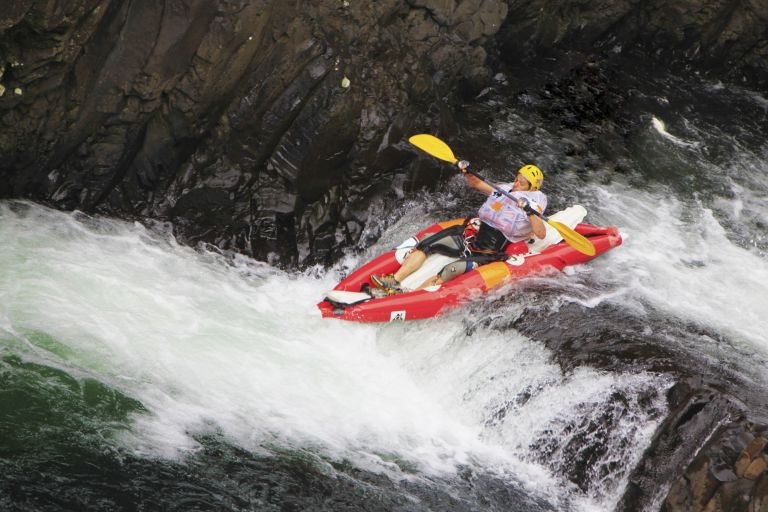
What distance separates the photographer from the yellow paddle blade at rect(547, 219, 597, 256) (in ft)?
25.0

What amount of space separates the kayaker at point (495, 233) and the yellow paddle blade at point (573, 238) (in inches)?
4.6

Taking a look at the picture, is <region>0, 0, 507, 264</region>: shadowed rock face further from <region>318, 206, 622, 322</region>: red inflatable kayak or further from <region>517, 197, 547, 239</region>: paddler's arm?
<region>517, 197, 547, 239</region>: paddler's arm

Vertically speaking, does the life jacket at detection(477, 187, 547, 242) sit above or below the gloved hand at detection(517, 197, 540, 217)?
below

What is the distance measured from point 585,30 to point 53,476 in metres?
9.51

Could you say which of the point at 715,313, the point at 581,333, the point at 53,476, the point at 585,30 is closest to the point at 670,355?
the point at 581,333

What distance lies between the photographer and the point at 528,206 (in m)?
7.54

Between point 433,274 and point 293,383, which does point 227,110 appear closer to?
point 433,274

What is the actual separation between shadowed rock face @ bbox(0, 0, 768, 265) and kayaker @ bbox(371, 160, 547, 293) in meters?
1.02

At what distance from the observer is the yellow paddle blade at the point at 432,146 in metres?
8.22

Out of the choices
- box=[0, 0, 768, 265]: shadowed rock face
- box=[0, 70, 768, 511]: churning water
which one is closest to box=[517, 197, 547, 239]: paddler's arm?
box=[0, 70, 768, 511]: churning water

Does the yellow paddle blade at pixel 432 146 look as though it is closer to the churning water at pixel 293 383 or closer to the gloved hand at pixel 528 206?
the churning water at pixel 293 383

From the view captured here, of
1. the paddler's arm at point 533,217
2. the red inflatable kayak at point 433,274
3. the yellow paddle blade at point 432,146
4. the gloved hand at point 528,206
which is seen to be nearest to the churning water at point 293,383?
the red inflatable kayak at point 433,274

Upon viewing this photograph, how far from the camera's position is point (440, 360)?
6992 mm

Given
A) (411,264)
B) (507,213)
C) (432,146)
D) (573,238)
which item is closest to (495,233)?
(507,213)
